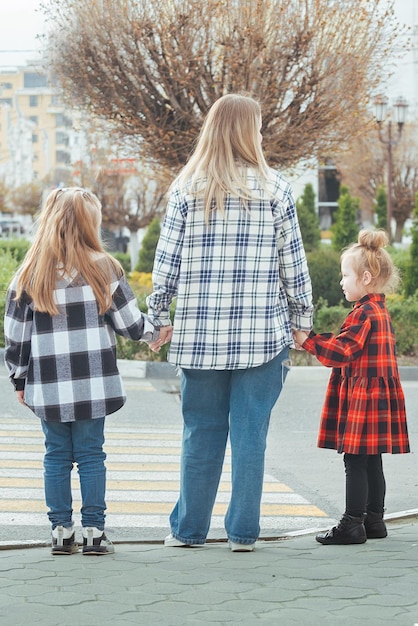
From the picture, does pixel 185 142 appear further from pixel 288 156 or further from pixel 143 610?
pixel 143 610

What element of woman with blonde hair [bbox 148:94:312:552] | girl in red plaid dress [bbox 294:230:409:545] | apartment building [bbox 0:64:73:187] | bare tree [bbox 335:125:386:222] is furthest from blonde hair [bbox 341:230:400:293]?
apartment building [bbox 0:64:73:187]

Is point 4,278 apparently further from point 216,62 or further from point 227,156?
point 227,156

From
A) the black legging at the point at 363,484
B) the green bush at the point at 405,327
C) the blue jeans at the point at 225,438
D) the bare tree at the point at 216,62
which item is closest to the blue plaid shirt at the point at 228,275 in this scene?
the blue jeans at the point at 225,438

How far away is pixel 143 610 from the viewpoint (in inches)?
142

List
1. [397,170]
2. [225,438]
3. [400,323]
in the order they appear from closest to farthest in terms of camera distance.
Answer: [225,438] < [400,323] < [397,170]

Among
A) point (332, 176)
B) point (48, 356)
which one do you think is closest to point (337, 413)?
point (48, 356)

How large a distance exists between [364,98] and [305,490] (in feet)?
30.9

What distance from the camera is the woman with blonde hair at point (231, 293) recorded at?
454 centimetres

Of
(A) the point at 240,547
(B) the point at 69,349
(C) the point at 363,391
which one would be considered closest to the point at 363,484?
(C) the point at 363,391

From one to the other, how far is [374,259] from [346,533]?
1.24 m

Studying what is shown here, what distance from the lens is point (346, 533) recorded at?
482 centimetres

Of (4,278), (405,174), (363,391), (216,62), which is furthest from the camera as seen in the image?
(405,174)

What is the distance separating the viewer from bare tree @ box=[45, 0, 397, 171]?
13.8m

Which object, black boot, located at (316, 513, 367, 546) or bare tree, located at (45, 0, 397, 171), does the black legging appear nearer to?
black boot, located at (316, 513, 367, 546)
